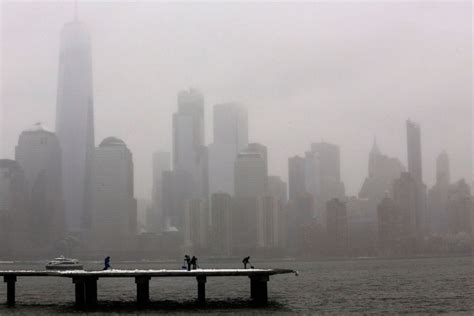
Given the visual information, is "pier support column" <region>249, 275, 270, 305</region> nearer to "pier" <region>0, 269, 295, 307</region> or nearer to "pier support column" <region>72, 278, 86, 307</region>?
"pier" <region>0, 269, 295, 307</region>

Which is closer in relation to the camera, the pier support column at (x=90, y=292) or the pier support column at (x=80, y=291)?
the pier support column at (x=80, y=291)

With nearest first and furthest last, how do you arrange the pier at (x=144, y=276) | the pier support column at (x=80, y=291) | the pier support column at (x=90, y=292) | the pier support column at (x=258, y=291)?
the pier at (x=144, y=276), the pier support column at (x=80, y=291), the pier support column at (x=90, y=292), the pier support column at (x=258, y=291)

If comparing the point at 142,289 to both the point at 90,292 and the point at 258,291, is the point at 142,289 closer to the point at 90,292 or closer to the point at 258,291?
the point at 90,292

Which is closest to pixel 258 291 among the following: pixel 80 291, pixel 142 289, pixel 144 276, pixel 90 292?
pixel 142 289

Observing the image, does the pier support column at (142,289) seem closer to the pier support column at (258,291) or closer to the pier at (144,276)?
the pier at (144,276)

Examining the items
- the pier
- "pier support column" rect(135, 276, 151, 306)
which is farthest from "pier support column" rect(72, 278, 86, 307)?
"pier support column" rect(135, 276, 151, 306)

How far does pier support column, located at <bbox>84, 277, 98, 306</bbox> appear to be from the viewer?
9032 centimetres

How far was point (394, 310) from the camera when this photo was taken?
90000mm

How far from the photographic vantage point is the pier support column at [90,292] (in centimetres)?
9032

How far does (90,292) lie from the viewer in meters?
91.0

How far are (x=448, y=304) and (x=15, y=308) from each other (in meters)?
52.8

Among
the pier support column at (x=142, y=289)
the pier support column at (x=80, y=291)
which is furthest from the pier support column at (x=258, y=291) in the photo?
the pier support column at (x=80, y=291)

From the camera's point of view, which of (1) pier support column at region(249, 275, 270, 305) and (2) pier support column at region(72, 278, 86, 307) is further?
(1) pier support column at region(249, 275, 270, 305)

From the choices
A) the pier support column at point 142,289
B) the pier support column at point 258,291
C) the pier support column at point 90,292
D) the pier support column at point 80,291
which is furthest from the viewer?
the pier support column at point 258,291
